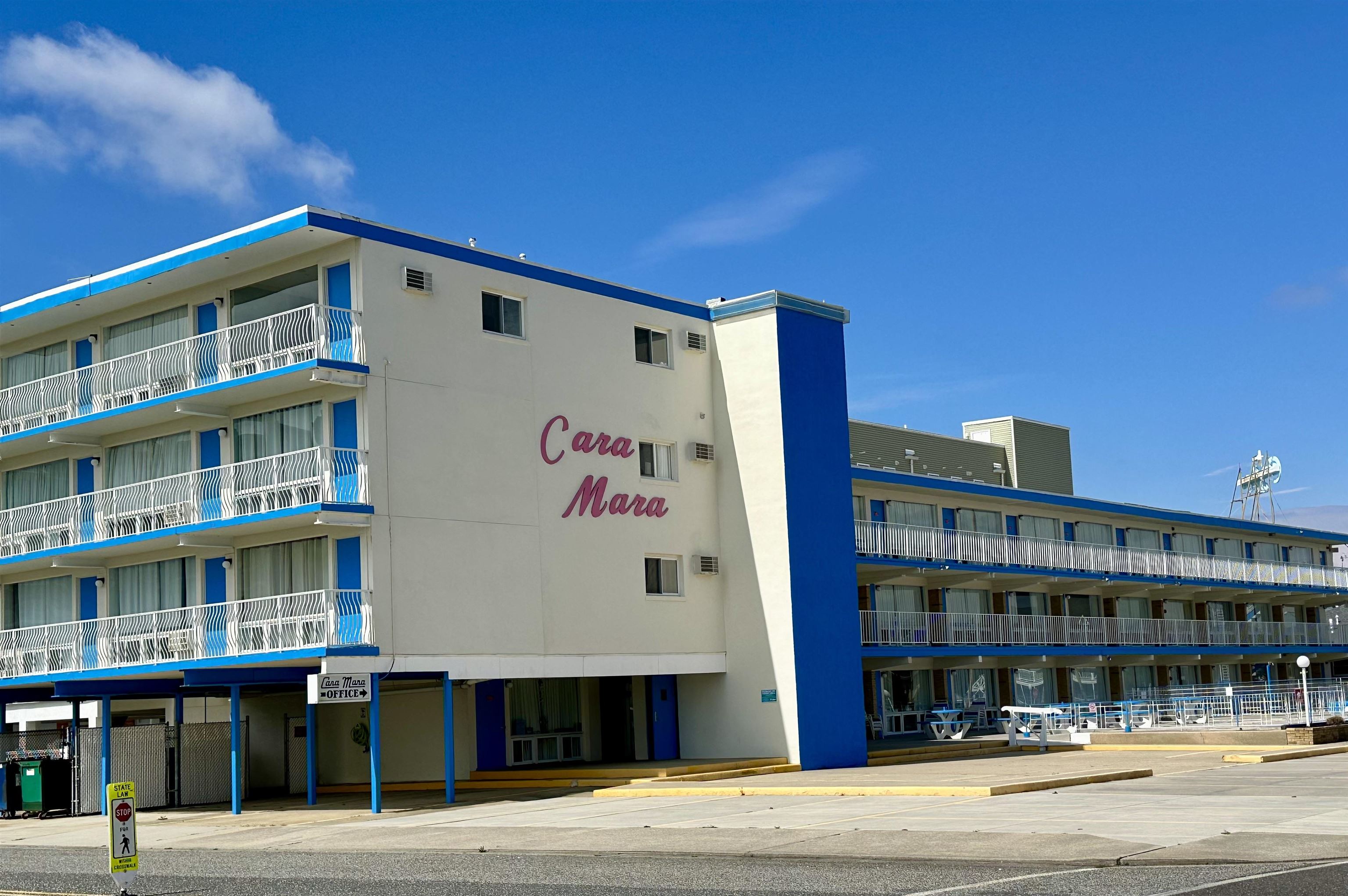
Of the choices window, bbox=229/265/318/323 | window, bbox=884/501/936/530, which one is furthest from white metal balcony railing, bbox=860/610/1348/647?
window, bbox=229/265/318/323

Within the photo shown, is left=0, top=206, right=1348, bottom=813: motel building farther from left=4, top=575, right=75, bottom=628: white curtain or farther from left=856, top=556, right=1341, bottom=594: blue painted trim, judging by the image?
left=856, top=556, right=1341, bottom=594: blue painted trim

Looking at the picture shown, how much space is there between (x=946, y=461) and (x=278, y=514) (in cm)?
2976

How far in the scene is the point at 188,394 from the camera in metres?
30.3

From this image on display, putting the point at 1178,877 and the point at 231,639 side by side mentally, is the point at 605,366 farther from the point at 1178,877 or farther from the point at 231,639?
the point at 1178,877

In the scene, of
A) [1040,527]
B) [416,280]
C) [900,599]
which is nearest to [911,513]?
[900,599]

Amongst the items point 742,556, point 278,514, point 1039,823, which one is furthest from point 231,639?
point 1039,823

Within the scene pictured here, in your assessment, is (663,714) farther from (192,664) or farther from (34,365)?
(34,365)

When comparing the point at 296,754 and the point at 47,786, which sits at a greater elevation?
the point at 296,754

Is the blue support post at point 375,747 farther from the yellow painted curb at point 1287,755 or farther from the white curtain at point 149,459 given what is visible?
the yellow painted curb at point 1287,755

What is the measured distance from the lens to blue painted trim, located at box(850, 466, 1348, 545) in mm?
42562

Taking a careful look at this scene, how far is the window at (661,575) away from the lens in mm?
34094

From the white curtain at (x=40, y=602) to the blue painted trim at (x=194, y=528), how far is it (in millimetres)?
1125

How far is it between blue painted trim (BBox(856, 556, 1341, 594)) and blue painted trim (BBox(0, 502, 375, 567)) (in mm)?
15625

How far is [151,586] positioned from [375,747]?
28.6ft
